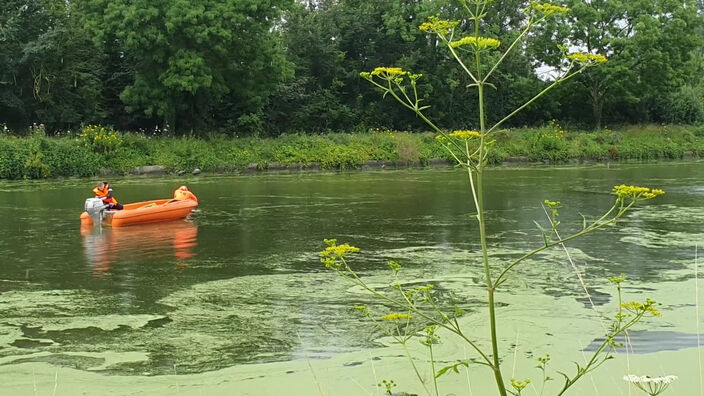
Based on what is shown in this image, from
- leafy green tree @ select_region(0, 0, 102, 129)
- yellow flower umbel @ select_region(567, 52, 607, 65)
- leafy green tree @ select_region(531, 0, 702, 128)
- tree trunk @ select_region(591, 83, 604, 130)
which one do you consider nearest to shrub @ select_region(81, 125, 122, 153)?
leafy green tree @ select_region(0, 0, 102, 129)

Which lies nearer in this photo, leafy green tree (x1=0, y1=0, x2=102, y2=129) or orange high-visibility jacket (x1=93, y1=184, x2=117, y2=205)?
orange high-visibility jacket (x1=93, y1=184, x2=117, y2=205)

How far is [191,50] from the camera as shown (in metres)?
23.3

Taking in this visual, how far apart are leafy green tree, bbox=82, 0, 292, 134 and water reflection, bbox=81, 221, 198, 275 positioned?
38.2 ft

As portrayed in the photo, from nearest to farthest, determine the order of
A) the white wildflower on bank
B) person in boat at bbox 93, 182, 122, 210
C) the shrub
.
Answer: the white wildflower on bank
person in boat at bbox 93, 182, 122, 210
the shrub

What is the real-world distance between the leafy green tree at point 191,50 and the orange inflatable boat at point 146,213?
1076cm

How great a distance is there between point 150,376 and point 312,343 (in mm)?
1139

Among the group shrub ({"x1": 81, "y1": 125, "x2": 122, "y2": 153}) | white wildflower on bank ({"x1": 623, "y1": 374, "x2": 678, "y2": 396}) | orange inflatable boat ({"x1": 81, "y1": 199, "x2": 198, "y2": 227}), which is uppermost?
shrub ({"x1": 81, "y1": 125, "x2": 122, "y2": 153})

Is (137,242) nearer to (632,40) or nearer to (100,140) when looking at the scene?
(100,140)

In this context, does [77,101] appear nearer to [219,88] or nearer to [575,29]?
[219,88]

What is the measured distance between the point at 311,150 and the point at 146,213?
13048 millimetres

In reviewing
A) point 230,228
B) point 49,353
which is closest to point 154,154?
point 230,228

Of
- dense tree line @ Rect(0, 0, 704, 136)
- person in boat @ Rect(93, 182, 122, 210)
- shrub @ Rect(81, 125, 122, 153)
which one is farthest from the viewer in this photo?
dense tree line @ Rect(0, 0, 704, 136)

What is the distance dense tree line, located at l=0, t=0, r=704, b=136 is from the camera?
75.7 feet

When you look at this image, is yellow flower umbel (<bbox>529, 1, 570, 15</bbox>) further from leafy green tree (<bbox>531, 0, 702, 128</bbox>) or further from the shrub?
leafy green tree (<bbox>531, 0, 702, 128</bbox>)
